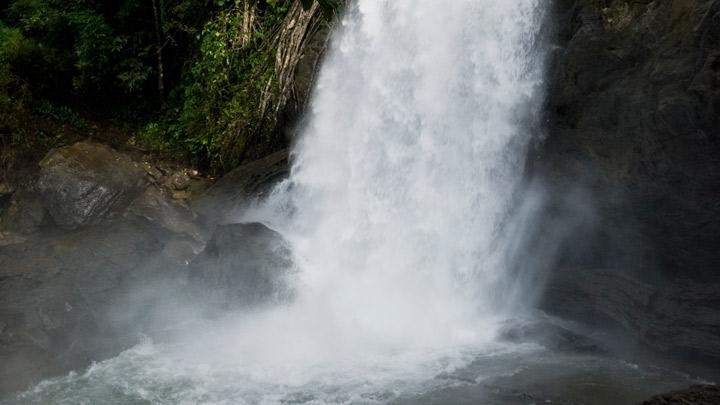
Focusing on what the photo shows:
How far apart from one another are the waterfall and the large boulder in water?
2.64 metres

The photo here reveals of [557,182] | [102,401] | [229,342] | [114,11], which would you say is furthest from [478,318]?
[114,11]

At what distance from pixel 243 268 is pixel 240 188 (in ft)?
6.04

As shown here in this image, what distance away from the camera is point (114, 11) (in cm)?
1238

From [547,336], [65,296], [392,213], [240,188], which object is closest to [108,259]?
[65,296]

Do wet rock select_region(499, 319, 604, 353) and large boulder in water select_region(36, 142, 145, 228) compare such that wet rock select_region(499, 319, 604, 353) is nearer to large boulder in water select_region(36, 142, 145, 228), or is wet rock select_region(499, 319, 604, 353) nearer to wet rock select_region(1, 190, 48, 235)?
large boulder in water select_region(36, 142, 145, 228)

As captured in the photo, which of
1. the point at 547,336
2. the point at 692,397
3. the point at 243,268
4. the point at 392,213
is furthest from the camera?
the point at 392,213

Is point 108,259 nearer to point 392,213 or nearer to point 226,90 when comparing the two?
point 226,90

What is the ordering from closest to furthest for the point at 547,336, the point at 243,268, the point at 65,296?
the point at 547,336
the point at 65,296
the point at 243,268

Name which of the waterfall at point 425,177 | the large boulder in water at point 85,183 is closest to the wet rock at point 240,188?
the waterfall at point 425,177

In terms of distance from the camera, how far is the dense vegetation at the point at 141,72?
36.2 feet

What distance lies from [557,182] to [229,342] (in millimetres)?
3977

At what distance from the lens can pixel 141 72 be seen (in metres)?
12.1

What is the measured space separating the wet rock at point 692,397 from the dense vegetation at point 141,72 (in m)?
7.32

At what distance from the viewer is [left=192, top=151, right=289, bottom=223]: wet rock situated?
32.9 feet
